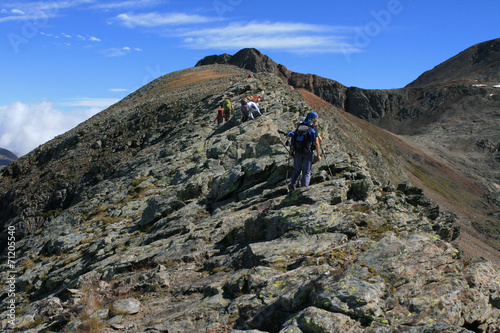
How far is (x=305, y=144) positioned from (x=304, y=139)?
0.19m

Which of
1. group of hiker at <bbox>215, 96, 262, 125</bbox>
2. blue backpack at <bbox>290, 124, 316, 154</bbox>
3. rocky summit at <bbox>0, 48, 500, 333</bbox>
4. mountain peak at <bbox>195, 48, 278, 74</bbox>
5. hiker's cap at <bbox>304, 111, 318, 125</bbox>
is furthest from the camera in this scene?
mountain peak at <bbox>195, 48, 278, 74</bbox>

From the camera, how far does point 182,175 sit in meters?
23.8

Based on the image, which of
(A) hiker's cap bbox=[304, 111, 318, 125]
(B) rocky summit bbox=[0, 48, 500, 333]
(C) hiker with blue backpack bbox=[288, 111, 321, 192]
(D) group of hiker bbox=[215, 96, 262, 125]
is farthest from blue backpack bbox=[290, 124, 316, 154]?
(D) group of hiker bbox=[215, 96, 262, 125]

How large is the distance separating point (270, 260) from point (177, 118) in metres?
35.5

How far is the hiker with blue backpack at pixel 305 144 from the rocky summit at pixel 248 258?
3.17 feet

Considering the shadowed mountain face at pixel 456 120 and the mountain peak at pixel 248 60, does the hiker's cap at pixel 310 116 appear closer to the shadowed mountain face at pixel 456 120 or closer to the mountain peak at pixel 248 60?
the shadowed mountain face at pixel 456 120

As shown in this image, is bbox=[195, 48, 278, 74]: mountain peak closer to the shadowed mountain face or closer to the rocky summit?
the shadowed mountain face

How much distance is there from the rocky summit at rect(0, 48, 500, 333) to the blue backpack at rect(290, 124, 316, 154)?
149 cm

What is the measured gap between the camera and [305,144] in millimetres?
13812

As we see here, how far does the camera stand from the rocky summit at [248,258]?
292 inches

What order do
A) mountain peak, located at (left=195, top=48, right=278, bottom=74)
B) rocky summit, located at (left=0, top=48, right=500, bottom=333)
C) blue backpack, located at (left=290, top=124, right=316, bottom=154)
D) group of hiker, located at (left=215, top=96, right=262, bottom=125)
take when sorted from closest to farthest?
rocky summit, located at (left=0, top=48, right=500, bottom=333)
blue backpack, located at (left=290, top=124, right=316, bottom=154)
group of hiker, located at (left=215, top=96, right=262, bottom=125)
mountain peak, located at (left=195, top=48, right=278, bottom=74)

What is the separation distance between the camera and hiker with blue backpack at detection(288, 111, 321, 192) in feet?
45.0

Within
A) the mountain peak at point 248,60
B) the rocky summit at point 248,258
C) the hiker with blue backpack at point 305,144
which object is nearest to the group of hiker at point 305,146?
the hiker with blue backpack at point 305,144

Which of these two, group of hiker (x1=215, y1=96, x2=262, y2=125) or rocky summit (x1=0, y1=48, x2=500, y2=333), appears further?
group of hiker (x1=215, y1=96, x2=262, y2=125)
